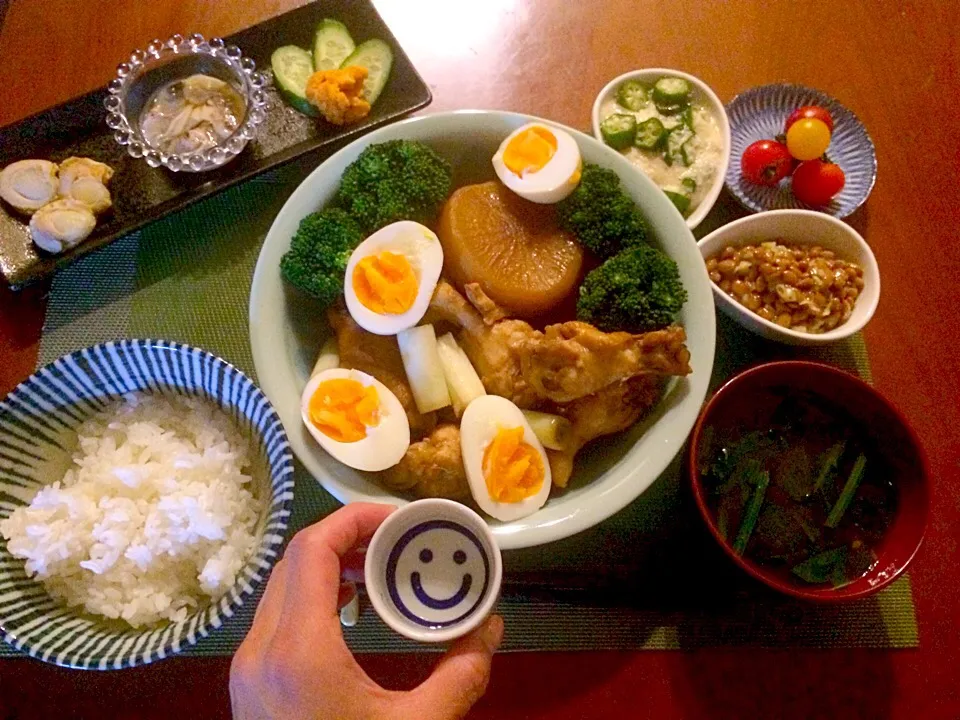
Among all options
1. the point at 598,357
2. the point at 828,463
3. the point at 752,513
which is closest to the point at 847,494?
the point at 828,463

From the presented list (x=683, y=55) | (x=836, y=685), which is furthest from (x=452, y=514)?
(x=683, y=55)

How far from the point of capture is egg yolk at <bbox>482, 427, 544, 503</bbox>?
119 cm

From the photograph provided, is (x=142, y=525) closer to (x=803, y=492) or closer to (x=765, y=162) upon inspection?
(x=803, y=492)

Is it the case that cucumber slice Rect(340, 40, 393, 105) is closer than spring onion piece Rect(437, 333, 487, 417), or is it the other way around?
spring onion piece Rect(437, 333, 487, 417)

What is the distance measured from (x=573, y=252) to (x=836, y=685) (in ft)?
3.11

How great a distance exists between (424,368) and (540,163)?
1.48 ft

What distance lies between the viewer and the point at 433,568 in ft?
3.37

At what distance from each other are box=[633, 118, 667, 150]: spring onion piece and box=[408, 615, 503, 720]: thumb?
1122 mm

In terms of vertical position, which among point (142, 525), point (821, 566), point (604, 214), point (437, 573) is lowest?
point (821, 566)

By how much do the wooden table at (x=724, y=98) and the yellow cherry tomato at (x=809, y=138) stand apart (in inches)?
7.7

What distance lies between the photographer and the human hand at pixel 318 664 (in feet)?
2.79

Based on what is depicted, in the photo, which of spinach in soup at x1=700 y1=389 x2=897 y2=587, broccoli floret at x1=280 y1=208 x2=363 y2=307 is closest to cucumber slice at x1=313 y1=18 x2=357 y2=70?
broccoli floret at x1=280 y1=208 x2=363 y2=307

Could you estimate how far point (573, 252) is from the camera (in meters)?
1.37

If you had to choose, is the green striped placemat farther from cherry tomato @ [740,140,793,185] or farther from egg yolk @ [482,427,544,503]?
cherry tomato @ [740,140,793,185]
